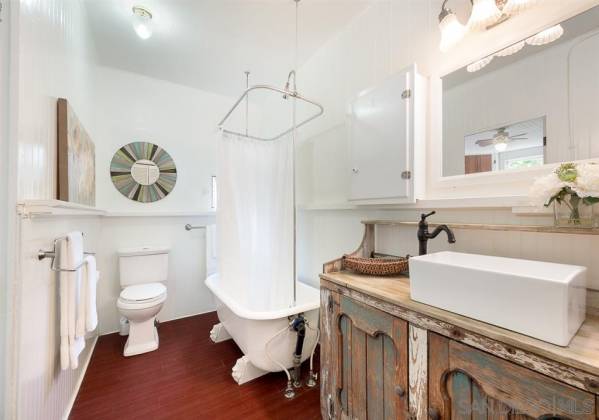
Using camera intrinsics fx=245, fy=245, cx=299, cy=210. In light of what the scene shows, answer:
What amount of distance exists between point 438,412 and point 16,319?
4.74ft

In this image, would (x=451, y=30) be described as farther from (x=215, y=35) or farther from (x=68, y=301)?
(x=68, y=301)

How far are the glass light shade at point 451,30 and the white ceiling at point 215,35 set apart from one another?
2.67 ft

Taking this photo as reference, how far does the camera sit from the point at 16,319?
85cm

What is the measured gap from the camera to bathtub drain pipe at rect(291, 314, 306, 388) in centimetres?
158

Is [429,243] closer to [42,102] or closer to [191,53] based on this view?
[42,102]

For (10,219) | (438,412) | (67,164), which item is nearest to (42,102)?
(67,164)

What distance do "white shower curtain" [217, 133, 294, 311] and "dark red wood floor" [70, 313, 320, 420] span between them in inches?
21.2

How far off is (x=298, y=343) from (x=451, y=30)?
1932mm

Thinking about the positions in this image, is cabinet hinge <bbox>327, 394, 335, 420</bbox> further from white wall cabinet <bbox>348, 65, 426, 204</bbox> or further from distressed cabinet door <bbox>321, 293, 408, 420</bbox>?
white wall cabinet <bbox>348, 65, 426, 204</bbox>

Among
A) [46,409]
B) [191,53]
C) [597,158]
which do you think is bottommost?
[46,409]

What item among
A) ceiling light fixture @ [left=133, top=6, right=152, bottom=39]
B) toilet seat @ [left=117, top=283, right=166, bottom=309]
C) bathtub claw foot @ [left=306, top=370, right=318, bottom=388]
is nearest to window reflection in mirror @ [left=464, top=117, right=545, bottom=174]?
bathtub claw foot @ [left=306, top=370, right=318, bottom=388]

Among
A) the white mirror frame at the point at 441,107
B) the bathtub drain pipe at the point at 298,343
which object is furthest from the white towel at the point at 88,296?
the white mirror frame at the point at 441,107

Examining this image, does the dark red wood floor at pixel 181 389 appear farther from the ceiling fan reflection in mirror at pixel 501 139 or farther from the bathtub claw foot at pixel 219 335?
the ceiling fan reflection in mirror at pixel 501 139

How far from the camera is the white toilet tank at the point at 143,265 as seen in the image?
7.79 feet
